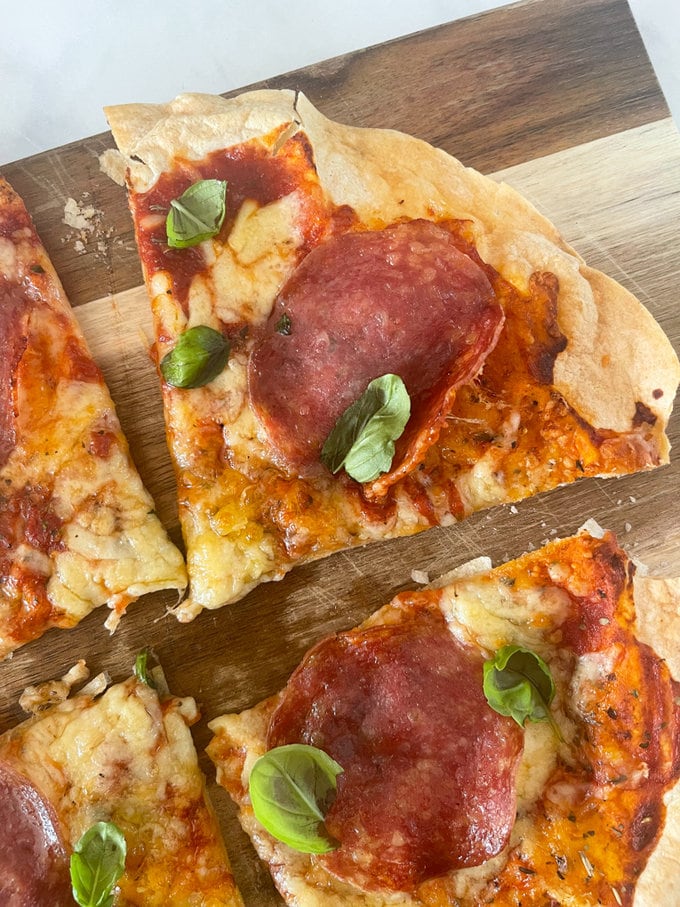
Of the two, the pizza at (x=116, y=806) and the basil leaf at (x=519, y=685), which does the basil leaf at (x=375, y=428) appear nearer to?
the basil leaf at (x=519, y=685)

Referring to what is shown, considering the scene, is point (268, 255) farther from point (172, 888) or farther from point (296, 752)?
point (172, 888)

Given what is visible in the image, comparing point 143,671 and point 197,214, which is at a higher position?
point 197,214

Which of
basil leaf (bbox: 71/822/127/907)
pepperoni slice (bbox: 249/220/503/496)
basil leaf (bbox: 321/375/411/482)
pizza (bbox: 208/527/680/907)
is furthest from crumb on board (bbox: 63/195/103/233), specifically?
basil leaf (bbox: 71/822/127/907)

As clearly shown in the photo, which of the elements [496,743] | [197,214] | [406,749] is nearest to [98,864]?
[406,749]

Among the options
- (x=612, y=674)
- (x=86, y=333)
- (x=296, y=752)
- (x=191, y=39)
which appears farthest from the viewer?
(x=191, y=39)

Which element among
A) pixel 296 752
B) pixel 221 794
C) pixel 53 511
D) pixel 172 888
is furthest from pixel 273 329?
pixel 172 888

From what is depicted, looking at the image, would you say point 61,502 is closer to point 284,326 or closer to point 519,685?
point 284,326

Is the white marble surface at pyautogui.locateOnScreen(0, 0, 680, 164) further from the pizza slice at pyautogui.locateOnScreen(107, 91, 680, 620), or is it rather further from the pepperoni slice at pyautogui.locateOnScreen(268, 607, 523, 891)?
the pepperoni slice at pyautogui.locateOnScreen(268, 607, 523, 891)
